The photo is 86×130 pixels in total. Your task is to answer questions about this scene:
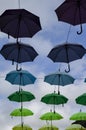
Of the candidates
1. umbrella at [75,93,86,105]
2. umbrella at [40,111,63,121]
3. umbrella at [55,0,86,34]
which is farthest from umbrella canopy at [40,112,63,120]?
umbrella at [55,0,86,34]

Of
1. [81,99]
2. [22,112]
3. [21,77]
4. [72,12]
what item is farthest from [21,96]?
[72,12]

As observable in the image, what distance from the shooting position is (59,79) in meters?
19.0

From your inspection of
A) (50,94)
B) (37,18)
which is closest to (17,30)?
(37,18)

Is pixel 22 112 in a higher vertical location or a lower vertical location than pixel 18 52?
lower

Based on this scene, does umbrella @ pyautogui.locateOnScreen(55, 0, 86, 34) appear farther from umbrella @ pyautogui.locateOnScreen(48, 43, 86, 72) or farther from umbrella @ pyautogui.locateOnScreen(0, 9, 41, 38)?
umbrella @ pyautogui.locateOnScreen(48, 43, 86, 72)

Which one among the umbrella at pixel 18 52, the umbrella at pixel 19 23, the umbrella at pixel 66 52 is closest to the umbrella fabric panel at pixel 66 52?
the umbrella at pixel 66 52

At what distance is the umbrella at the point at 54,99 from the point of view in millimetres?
20172

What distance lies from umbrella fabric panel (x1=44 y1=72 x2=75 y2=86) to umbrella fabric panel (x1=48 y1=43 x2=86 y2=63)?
1.78 meters

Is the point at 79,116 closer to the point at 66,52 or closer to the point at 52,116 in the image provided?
the point at 52,116

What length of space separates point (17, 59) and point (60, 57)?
1916mm

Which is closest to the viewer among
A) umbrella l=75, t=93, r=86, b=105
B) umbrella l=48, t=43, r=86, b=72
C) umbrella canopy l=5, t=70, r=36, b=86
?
umbrella l=48, t=43, r=86, b=72

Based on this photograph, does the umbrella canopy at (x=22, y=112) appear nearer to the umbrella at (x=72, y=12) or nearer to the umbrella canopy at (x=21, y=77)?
the umbrella canopy at (x=21, y=77)

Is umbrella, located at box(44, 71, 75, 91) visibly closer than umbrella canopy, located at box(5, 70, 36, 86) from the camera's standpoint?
No

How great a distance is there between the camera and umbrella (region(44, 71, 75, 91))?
1872cm
